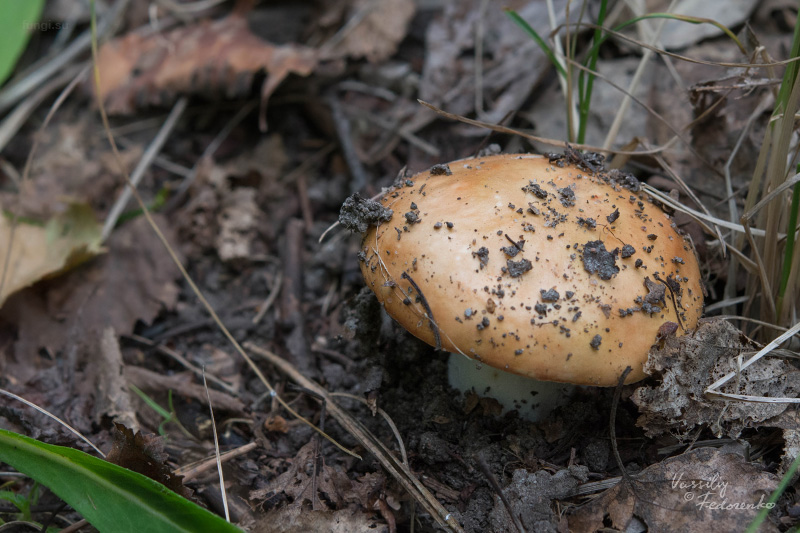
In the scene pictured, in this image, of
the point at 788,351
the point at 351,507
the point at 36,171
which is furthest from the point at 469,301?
the point at 36,171

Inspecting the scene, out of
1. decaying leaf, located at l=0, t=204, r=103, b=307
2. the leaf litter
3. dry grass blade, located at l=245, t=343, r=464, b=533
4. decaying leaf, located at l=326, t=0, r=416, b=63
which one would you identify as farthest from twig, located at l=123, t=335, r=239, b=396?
decaying leaf, located at l=326, t=0, r=416, b=63

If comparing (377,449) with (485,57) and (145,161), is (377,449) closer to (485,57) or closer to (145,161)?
(145,161)

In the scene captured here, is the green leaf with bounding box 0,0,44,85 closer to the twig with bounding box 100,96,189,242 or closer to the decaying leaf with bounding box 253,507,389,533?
the twig with bounding box 100,96,189,242

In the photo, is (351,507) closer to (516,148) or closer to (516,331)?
(516,331)

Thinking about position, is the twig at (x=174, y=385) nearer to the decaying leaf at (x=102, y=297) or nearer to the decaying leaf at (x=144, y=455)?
the decaying leaf at (x=102, y=297)

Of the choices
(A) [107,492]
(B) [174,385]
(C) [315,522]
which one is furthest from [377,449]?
(B) [174,385]
